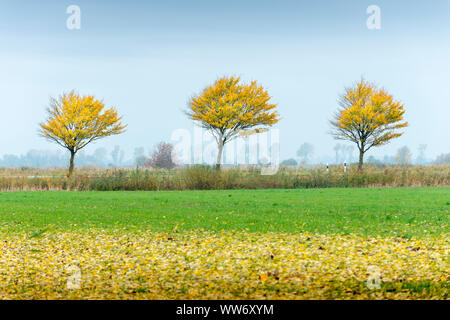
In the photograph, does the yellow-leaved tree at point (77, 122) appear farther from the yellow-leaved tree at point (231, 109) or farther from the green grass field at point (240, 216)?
the green grass field at point (240, 216)

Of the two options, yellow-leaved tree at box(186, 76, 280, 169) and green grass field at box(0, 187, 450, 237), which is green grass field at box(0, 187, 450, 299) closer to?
green grass field at box(0, 187, 450, 237)

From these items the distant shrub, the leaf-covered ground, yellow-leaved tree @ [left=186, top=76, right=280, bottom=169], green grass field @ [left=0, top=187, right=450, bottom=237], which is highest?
yellow-leaved tree @ [left=186, top=76, right=280, bottom=169]

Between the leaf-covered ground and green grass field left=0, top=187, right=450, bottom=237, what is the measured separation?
1.10 meters

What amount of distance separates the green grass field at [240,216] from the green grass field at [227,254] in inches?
1.7

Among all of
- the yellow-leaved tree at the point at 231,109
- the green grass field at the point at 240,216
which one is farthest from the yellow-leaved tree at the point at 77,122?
the green grass field at the point at 240,216

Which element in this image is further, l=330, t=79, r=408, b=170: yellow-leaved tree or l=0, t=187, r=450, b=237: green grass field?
l=330, t=79, r=408, b=170: yellow-leaved tree

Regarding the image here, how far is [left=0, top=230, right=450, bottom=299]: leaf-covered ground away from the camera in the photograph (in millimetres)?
6391

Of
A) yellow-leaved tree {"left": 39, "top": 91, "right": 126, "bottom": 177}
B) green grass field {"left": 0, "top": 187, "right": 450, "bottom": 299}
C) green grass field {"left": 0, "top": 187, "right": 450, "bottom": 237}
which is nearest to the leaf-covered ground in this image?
green grass field {"left": 0, "top": 187, "right": 450, "bottom": 299}

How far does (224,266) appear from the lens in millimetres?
7527

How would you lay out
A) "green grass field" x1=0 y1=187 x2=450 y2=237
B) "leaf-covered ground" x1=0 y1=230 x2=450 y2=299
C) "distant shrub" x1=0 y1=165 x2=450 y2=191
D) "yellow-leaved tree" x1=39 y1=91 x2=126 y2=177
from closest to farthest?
1. "leaf-covered ground" x1=0 y1=230 x2=450 y2=299
2. "green grass field" x1=0 y1=187 x2=450 y2=237
3. "distant shrub" x1=0 y1=165 x2=450 y2=191
4. "yellow-leaved tree" x1=39 y1=91 x2=126 y2=177

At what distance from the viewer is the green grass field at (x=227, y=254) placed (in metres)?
6.49

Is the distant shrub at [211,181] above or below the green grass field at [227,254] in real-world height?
above

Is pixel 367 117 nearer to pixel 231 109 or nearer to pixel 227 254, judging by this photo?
pixel 231 109

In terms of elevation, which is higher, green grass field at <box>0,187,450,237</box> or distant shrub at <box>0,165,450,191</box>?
distant shrub at <box>0,165,450,191</box>
